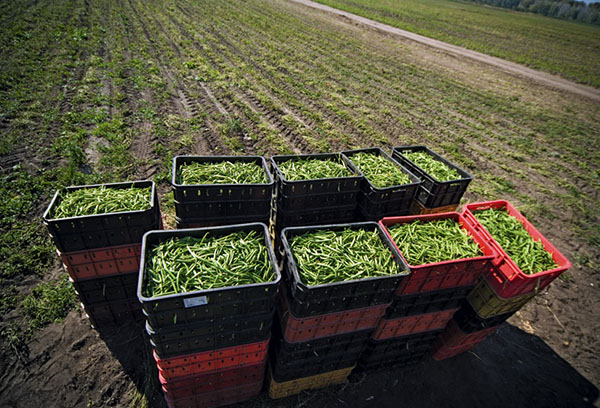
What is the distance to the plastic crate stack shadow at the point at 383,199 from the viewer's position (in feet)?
17.8

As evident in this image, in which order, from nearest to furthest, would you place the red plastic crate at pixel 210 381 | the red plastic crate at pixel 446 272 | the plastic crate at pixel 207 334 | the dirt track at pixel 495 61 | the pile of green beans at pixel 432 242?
the plastic crate at pixel 207 334 → the red plastic crate at pixel 210 381 → the red plastic crate at pixel 446 272 → the pile of green beans at pixel 432 242 → the dirt track at pixel 495 61

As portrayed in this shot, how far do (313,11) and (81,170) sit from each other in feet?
124

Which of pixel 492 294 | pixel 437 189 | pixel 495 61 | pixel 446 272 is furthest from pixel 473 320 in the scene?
pixel 495 61

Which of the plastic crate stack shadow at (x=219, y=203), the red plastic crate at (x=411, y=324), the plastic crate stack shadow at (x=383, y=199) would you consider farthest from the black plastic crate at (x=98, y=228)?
the red plastic crate at (x=411, y=324)

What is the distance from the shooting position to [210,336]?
373 centimetres

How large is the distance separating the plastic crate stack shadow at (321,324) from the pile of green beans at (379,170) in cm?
125

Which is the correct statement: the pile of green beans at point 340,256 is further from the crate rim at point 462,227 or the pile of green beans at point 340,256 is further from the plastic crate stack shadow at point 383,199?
the plastic crate stack shadow at point 383,199

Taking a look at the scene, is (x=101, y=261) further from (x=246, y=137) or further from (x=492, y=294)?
(x=246, y=137)

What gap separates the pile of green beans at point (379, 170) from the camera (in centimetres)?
567

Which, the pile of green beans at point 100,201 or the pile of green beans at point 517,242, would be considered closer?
the pile of green beans at point 100,201

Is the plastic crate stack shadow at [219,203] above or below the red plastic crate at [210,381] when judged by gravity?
above

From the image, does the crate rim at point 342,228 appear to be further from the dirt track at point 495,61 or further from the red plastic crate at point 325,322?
the dirt track at point 495,61

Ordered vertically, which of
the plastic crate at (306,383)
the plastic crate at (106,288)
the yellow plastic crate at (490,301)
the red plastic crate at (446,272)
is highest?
the red plastic crate at (446,272)

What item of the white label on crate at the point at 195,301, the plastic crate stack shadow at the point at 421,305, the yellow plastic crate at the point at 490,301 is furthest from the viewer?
the yellow plastic crate at the point at 490,301
